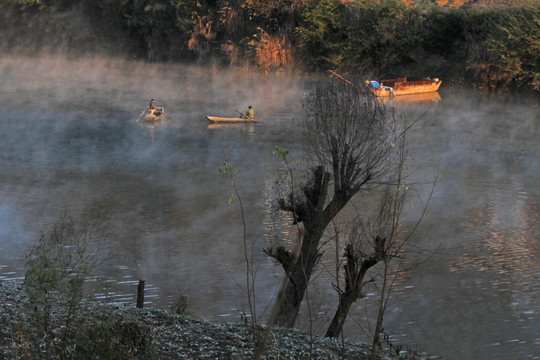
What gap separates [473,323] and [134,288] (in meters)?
8.49

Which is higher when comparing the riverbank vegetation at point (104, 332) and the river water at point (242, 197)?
the riverbank vegetation at point (104, 332)

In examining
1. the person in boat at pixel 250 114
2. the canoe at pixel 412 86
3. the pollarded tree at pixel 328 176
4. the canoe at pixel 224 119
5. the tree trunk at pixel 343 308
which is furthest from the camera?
the canoe at pixel 412 86

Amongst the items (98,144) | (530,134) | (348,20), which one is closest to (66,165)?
(98,144)

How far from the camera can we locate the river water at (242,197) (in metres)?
17.2

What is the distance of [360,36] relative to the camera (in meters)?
54.4

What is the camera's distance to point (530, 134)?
3956 cm

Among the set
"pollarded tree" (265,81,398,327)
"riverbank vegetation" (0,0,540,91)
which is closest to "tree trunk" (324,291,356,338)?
"pollarded tree" (265,81,398,327)

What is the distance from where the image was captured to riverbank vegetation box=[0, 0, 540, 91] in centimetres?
4919

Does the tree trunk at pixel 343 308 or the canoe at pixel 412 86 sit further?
the canoe at pixel 412 86

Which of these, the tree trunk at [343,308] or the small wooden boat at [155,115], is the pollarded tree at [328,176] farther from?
the small wooden boat at [155,115]

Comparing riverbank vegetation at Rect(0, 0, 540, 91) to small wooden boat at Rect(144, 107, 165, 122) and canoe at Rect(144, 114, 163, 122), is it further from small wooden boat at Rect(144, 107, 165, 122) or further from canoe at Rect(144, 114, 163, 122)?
canoe at Rect(144, 114, 163, 122)

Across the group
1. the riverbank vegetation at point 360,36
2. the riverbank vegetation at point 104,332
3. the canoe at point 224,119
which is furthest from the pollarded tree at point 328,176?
the riverbank vegetation at point 360,36

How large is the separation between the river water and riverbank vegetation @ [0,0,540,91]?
2.80 metres

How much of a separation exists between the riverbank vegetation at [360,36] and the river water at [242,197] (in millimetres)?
2799
